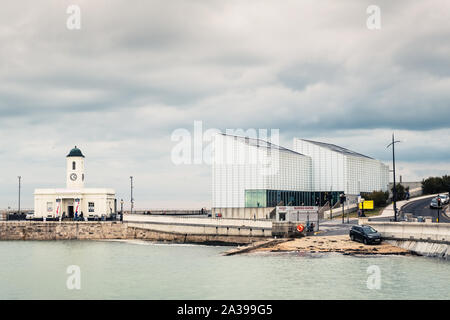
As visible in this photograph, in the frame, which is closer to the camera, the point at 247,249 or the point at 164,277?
the point at 164,277

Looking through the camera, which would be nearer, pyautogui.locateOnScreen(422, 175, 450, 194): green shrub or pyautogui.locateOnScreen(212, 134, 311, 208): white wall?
pyautogui.locateOnScreen(212, 134, 311, 208): white wall

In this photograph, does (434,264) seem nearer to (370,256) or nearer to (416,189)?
(370,256)

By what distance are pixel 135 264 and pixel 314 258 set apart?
16.4 metres

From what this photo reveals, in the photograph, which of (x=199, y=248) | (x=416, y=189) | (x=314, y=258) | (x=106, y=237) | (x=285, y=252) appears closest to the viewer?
(x=314, y=258)

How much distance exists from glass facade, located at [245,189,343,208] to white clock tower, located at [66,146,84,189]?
31195 millimetres

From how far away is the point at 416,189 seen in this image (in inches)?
5463

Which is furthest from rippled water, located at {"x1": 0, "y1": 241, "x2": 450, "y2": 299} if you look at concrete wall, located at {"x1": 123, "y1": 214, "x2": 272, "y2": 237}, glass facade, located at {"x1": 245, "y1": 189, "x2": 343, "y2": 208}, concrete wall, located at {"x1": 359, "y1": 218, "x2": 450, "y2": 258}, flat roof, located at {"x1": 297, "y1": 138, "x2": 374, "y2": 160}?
flat roof, located at {"x1": 297, "y1": 138, "x2": 374, "y2": 160}

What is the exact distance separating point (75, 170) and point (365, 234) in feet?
200

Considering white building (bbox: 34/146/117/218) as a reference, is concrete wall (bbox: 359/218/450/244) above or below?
below

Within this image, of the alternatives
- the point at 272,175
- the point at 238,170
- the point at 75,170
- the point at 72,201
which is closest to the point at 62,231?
the point at 72,201

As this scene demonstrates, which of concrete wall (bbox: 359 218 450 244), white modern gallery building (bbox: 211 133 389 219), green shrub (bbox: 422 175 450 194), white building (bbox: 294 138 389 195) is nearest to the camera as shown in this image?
concrete wall (bbox: 359 218 450 244)

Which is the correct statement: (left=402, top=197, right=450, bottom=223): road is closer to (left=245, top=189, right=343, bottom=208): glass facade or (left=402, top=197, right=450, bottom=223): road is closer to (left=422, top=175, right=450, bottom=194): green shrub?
(left=245, top=189, right=343, bottom=208): glass facade

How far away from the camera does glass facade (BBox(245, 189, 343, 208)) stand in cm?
10562
